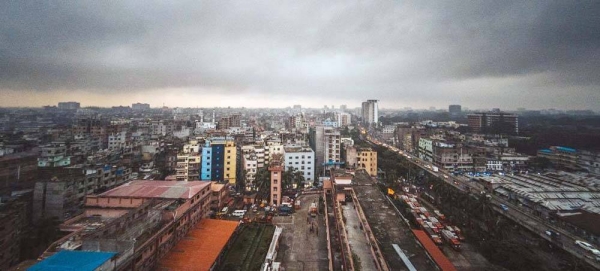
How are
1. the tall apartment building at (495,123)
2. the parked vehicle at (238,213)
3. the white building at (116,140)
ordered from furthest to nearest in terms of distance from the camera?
1. the tall apartment building at (495,123)
2. the white building at (116,140)
3. the parked vehicle at (238,213)

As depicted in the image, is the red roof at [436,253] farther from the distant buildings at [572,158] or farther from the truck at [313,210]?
the distant buildings at [572,158]

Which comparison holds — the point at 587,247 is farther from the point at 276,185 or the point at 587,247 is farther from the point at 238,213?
the point at 238,213

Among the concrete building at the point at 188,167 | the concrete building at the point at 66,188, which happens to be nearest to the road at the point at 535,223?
the concrete building at the point at 188,167

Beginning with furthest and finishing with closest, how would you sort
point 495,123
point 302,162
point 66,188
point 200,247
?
1. point 495,123
2. point 302,162
3. point 66,188
4. point 200,247

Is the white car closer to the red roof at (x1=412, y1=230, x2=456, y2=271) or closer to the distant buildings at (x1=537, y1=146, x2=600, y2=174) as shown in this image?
the red roof at (x1=412, y1=230, x2=456, y2=271)

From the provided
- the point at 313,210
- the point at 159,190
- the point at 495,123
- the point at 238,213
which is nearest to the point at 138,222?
the point at 159,190

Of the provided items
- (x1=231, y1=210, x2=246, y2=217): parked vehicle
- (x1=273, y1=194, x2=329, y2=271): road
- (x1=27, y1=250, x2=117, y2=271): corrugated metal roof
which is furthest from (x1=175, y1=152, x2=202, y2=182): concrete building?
(x1=27, y1=250, x2=117, y2=271): corrugated metal roof
